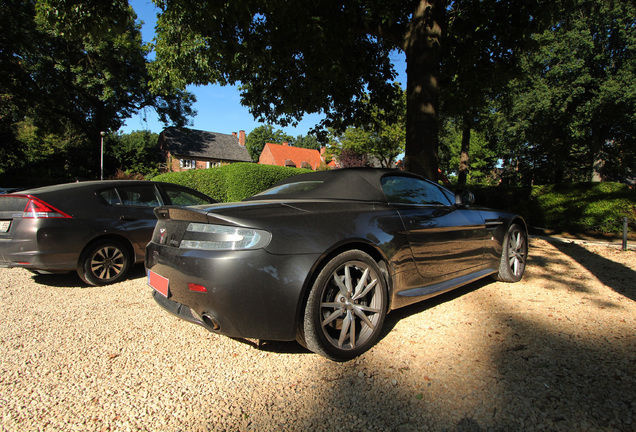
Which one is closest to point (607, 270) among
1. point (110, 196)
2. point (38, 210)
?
point (110, 196)

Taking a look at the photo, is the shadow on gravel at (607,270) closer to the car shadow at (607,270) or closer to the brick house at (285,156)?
the car shadow at (607,270)

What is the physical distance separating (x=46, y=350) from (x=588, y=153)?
117 feet

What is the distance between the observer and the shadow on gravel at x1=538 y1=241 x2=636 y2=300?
4.11 meters

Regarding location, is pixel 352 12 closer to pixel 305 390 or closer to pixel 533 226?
pixel 305 390

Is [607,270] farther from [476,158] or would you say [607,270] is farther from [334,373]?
[476,158]

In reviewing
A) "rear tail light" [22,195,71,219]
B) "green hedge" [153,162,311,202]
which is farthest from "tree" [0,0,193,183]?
"rear tail light" [22,195,71,219]

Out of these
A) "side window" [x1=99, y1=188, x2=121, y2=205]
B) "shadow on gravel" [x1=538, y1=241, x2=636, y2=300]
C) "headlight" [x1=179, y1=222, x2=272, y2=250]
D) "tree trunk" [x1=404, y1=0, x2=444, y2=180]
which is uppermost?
"tree trunk" [x1=404, y1=0, x2=444, y2=180]

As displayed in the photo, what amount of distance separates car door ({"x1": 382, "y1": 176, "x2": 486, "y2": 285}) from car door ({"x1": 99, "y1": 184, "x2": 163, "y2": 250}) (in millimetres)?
3523

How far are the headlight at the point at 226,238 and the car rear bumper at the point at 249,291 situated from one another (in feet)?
0.15

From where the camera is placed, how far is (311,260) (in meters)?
2.15

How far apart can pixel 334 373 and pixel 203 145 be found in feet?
183

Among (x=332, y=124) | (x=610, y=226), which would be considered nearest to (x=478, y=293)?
(x=332, y=124)

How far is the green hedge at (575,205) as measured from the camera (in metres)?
8.80

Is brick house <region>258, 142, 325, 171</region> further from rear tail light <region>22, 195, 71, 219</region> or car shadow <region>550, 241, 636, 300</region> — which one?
rear tail light <region>22, 195, 71, 219</region>
